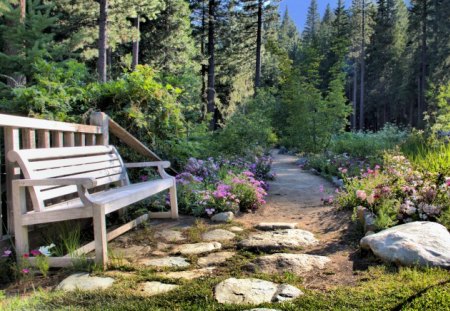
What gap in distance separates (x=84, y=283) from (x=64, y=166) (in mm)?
1285

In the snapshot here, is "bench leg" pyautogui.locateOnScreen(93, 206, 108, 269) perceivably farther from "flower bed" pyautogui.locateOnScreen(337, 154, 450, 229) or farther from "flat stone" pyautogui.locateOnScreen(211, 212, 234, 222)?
"flower bed" pyautogui.locateOnScreen(337, 154, 450, 229)

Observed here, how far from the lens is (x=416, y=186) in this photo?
3.55 meters

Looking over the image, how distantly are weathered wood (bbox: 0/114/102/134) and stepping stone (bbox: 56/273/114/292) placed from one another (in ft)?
3.79

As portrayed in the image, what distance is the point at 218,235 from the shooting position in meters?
3.56

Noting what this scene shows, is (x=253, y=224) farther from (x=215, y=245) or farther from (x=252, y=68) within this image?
(x=252, y=68)

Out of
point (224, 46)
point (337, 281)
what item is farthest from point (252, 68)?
point (337, 281)

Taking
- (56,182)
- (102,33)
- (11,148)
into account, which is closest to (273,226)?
(56,182)

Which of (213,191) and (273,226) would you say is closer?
(273,226)

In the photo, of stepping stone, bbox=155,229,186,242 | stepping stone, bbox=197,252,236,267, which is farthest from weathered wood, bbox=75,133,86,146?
stepping stone, bbox=197,252,236,267

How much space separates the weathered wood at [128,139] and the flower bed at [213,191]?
2.06 ft

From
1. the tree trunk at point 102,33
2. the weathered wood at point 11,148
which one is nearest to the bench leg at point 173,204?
the weathered wood at point 11,148

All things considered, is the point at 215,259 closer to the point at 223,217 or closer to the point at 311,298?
the point at 311,298

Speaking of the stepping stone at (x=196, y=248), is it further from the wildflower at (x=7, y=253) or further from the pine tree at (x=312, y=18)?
the pine tree at (x=312, y=18)

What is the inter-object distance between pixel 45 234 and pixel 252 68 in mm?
24016
